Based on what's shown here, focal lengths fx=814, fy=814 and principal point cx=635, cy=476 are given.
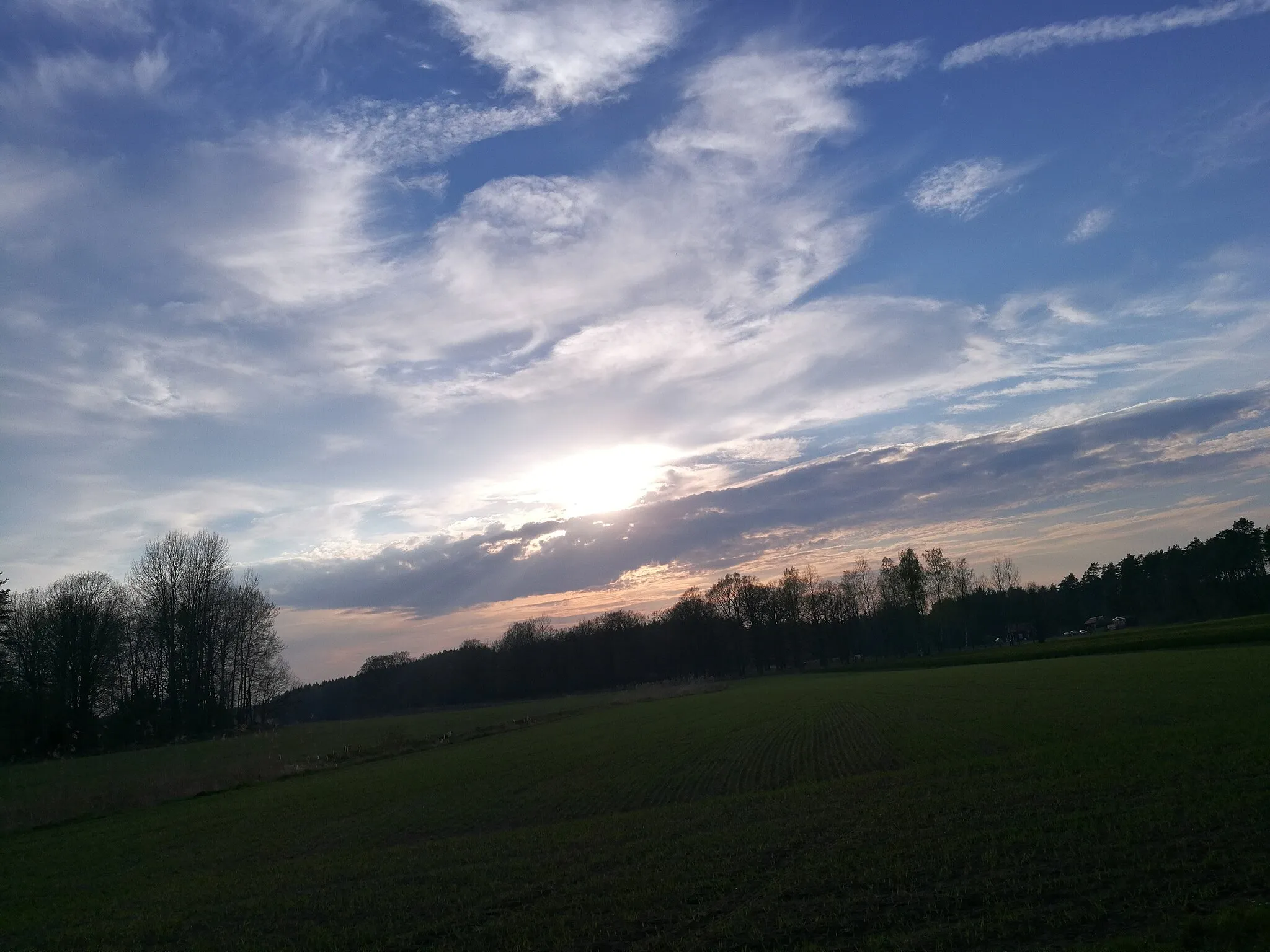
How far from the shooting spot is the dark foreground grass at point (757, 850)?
930 centimetres

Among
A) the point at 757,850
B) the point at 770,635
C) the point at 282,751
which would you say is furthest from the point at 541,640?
the point at 757,850

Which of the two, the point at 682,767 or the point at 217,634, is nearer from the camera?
the point at 682,767

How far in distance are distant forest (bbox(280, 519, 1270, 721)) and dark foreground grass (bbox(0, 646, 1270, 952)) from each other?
106 meters

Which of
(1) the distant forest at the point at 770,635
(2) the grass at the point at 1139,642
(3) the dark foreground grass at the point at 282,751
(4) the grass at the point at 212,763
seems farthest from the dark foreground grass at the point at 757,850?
(1) the distant forest at the point at 770,635

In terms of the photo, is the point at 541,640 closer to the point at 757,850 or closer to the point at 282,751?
the point at 282,751

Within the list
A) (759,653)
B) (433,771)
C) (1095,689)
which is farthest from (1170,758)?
(759,653)

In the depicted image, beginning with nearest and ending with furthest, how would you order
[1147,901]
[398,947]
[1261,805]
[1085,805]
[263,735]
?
1. [1147,901]
2. [398,947]
3. [1261,805]
4. [1085,805]
5. [263,735]

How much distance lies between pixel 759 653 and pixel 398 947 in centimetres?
13164

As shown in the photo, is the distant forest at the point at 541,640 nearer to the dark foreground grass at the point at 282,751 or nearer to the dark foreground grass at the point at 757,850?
the dark foreground grass at the point at 282,751

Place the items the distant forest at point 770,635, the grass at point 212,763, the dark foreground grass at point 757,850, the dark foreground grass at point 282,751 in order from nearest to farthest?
the dark foreground grass at point 757,850 → the grass at point 212,763 → the dark foreground grass at point 282,751 → the distant forest at point 770,635

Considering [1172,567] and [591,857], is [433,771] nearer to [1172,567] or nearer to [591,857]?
[591,857]

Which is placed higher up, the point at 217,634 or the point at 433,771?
the point at 217,634

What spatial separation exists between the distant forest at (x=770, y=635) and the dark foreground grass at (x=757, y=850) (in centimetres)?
10631

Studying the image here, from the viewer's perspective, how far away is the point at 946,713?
31.7 meters
